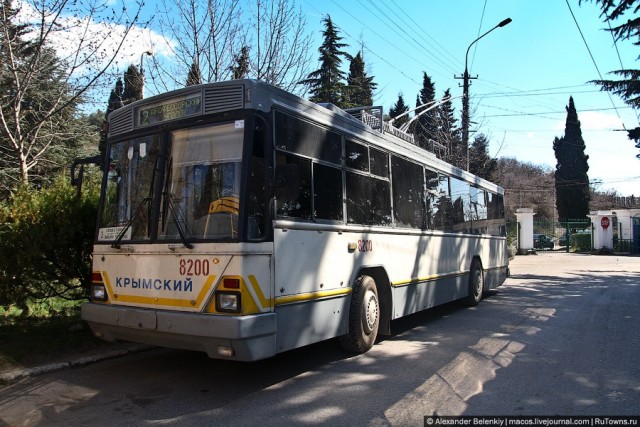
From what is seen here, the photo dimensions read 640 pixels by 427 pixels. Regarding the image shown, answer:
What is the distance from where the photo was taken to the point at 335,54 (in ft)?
89.2

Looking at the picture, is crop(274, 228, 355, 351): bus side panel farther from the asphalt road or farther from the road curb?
the road curb

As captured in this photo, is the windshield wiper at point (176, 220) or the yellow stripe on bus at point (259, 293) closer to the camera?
the yellow stripe on bus at point (259, 293)

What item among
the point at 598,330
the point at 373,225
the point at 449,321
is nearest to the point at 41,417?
the point at 373,225

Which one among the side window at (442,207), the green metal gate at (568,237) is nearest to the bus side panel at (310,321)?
the side window at (442,207)

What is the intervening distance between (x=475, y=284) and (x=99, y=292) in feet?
26.8

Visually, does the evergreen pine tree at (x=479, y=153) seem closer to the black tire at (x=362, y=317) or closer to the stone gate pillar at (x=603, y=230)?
the stone gate pillar at (x=603, y=230)

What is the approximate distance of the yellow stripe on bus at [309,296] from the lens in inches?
198

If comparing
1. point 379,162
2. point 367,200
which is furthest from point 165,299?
point 379,162

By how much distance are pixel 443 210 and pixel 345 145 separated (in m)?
3.89

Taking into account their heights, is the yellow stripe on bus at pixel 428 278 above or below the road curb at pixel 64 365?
above

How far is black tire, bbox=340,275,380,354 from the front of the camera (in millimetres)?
6359

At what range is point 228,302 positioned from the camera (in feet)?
15.4

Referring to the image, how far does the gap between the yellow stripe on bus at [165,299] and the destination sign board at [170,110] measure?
1808mm

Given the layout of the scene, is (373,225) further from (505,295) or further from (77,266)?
(505,295)
